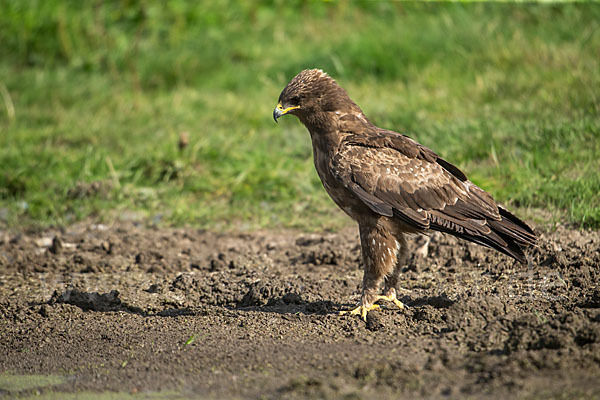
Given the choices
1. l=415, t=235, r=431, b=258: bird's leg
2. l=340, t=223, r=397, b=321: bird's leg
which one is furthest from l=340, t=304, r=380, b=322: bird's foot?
l=415, t=235, r=431, b=258: bird's leg

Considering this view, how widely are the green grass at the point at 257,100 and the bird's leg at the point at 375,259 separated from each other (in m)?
1.93

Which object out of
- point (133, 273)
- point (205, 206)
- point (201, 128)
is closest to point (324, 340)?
point (133, 273)

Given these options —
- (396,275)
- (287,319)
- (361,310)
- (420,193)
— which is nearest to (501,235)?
(420,193)

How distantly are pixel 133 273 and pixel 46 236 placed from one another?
1249mm

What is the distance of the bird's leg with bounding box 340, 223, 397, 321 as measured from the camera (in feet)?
15.4

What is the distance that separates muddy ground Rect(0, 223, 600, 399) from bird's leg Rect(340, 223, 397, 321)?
0.68 ft

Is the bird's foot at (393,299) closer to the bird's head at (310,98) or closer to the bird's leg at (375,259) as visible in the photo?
the bird's leg at (375,259)

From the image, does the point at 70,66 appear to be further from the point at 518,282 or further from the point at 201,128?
the point at 518,282

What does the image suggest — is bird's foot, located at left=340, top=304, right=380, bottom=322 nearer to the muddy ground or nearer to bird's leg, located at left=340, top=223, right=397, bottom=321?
bird's leg, located at left=340, top=223, right=397, bottom=321

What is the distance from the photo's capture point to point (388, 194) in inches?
185

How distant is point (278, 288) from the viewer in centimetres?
515

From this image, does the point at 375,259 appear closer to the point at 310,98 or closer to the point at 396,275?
the point at 396,275

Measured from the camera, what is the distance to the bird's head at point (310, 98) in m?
4.96

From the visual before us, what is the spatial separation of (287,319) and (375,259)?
66cm
